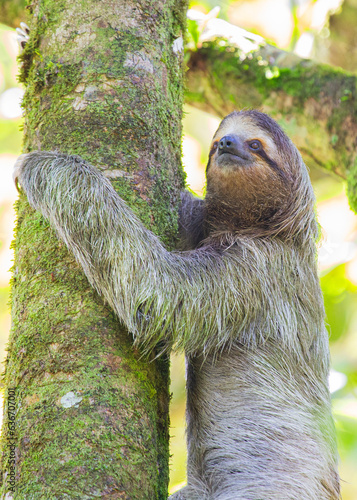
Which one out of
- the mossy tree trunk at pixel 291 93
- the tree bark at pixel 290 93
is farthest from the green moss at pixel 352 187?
the tree bark at pixel 290 93

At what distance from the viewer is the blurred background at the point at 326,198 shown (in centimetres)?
1192

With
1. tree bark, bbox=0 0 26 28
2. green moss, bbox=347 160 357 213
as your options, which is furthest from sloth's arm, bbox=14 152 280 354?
tree bark, bbox=0 0 26 28

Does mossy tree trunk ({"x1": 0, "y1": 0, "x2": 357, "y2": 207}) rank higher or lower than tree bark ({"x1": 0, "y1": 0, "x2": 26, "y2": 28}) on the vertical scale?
lower

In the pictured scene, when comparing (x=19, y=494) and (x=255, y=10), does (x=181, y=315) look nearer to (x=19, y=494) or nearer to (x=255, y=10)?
(x=19, y=494)

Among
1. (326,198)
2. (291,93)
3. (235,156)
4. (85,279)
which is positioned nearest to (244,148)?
(235,156)

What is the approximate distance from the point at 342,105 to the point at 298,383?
16.8 feet

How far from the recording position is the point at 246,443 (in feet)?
16.6

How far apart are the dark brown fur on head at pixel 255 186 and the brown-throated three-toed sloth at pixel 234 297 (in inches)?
0.5

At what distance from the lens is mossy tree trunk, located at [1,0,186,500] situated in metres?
3.65

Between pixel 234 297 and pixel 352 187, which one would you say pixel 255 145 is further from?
pixel 352 187

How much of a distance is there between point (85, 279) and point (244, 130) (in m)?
2.89

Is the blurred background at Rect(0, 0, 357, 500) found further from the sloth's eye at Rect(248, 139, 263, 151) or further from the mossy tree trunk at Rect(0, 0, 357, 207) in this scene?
the sloth's eye at Rect(248, 139, 263, 151)

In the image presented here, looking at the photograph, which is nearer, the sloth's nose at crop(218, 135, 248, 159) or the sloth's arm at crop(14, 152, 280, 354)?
the sloth's arm at crop(14, 152, 280, 354)

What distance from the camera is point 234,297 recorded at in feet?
16.8
